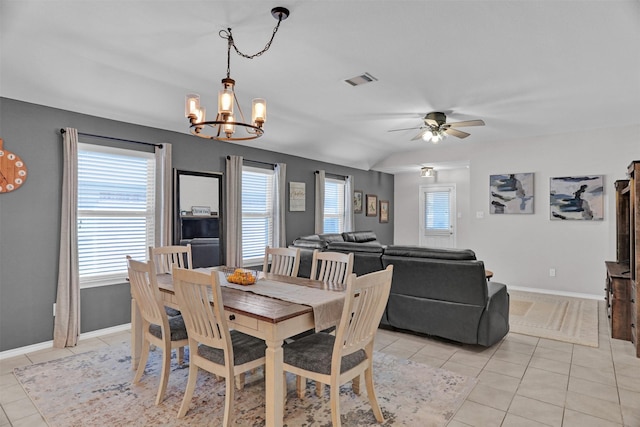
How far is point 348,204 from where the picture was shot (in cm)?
750

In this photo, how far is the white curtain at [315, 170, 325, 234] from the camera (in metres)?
6.69

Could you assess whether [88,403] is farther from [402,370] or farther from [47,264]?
[402,370]

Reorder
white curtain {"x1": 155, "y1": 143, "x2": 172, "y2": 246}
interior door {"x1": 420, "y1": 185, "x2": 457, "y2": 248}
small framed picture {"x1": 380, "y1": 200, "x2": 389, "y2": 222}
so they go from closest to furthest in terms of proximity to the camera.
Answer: white curtain {"x1": 155, "y1": 143, "x2": 172, "y2": 246} < interior door {"x1": 420, "y1": 185, "x2": 457, "y2": 248} < small framed picture {"x1": 380, "y1": 200, "x2": 389, "y2": 222}

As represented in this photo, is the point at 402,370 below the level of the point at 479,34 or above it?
below

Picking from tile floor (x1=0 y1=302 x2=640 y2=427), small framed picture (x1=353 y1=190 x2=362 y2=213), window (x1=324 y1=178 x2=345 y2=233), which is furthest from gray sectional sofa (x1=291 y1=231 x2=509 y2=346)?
small framed picture (x1=353 y1=190 x2=362 y2=213)

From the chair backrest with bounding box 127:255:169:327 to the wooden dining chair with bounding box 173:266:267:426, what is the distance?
334 millimetres

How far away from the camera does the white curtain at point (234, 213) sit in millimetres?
5027

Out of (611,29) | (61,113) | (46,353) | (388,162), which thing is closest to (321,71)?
(611,29)

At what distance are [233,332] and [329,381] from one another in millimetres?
885

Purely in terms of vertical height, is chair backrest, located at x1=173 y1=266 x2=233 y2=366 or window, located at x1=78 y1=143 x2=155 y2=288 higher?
window, located at x1=78 y1=143 x2=155 y2=288

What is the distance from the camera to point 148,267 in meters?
2.40

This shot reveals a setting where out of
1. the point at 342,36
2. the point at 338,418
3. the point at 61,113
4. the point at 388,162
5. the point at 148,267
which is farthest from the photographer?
the point at 388,162

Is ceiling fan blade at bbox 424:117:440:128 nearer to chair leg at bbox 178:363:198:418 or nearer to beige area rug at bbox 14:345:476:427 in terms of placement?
beige area rug at bbox 14:345:476:427

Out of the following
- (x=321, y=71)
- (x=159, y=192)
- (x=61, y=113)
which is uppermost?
(x=321, y=71)
